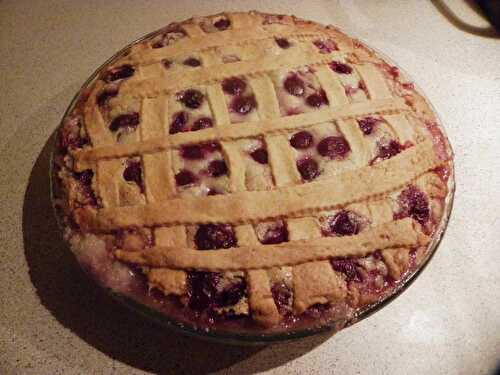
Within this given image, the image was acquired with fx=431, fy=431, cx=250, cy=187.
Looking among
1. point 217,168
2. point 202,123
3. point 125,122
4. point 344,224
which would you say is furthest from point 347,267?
point 125,122

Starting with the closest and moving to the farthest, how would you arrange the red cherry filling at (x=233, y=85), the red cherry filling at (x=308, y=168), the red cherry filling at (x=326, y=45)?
the red cherry filling at (x=308, y=168)
the red cherry filling at (x=233, y=85)
the red cherry filling at (x=326, y=45)

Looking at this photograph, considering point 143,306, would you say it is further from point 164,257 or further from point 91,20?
point 91,20

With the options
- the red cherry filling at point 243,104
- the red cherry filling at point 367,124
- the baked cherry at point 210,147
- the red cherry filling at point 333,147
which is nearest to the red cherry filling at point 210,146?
the baked cherry at point 210,147

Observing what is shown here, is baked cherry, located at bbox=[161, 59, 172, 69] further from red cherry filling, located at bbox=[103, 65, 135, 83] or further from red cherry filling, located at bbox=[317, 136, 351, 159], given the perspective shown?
red cherry filling, located at bbox=[317, 136, 351, 159]

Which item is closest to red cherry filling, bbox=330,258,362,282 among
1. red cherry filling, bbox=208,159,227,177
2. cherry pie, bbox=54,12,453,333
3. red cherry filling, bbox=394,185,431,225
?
cherry pie, bbox=54,12,453,333

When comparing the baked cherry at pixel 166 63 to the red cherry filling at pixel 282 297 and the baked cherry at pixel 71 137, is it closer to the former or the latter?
the baked cherry at pixel 71 137

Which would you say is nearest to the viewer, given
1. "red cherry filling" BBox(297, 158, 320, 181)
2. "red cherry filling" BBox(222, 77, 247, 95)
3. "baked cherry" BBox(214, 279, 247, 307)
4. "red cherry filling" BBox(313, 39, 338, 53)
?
"baked cherry" BBox(214, 279, 247, 307)

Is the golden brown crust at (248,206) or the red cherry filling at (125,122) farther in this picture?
the red cherry filling at (125,122)
